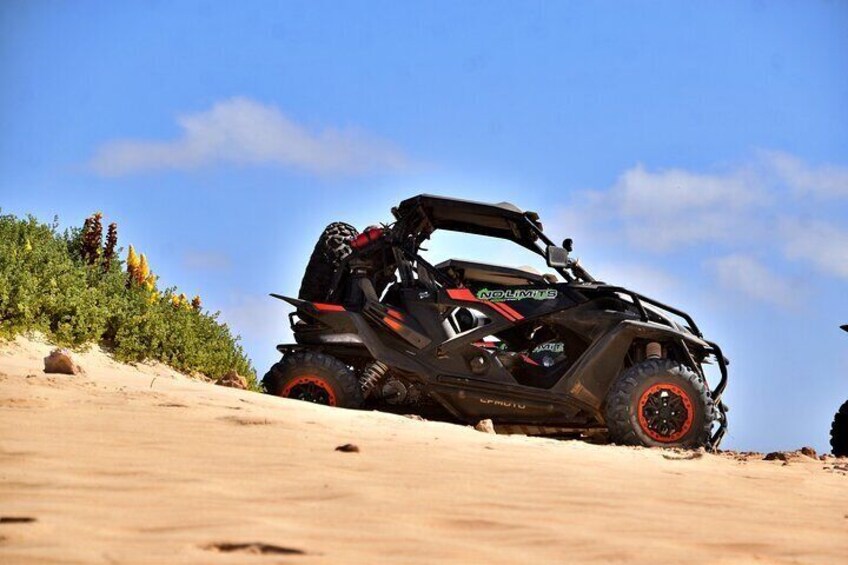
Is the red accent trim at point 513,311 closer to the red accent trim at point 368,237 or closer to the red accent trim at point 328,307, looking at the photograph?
the red accent trim at point 368,237

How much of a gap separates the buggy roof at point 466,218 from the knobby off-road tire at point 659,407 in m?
1.60

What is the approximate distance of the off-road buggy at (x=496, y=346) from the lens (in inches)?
371

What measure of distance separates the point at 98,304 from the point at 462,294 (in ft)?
17.1

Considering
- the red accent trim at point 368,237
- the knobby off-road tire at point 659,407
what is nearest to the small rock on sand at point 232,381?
the red accent trim at point 368,237

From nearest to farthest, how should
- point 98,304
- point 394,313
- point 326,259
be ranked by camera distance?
1. point 394,313
2. point 326,259
3. point 98,304

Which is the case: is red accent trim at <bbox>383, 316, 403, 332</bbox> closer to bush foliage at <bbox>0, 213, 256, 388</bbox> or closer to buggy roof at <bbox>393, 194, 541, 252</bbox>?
buggy roof at <bbox>393, 194, 541, 252</bbox>

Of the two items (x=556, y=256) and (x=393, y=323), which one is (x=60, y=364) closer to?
(x=393, y=323)

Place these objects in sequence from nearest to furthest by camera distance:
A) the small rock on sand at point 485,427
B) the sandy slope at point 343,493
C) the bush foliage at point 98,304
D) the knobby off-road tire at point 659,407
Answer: the sandy slope at point 343,493, the small rock on sand at point 485,427, the knobby off-road tire at point 659,407, the bush foliage at point 98,304

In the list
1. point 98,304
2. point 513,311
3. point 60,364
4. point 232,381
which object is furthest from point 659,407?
point 98,304

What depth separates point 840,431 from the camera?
12.3 meters

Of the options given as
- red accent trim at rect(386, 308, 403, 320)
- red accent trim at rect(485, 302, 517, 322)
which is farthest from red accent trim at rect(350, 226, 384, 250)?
red accent trim at rect(485, 302, 517, 322)

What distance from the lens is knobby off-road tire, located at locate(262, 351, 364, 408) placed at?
387 inches

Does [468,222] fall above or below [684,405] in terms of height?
above

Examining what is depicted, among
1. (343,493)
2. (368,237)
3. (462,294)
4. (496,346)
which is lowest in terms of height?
(343,493)
